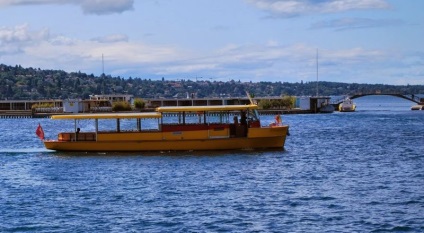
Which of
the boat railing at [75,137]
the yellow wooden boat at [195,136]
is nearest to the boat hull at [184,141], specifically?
the yellow wooden boat at [195,136]

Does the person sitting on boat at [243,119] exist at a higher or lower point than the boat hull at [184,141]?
higher

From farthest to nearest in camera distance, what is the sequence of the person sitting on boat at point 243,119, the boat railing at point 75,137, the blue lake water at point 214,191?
1. the boat railing at point 75,137
2. the person sitting on boat at point 243,119
3. the blue lake water at point 214,191

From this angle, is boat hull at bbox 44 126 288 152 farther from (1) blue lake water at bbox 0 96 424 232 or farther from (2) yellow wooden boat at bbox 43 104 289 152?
(1) blue lake water at bbox 0 96 424 232

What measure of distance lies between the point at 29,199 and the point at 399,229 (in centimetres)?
1904

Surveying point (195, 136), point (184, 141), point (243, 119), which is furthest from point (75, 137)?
point (243, 119)

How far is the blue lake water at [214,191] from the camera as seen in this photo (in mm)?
35188

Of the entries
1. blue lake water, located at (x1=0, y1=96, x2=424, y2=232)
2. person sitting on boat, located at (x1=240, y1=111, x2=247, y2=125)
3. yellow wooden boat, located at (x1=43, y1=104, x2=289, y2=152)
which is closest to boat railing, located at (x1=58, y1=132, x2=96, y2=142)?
yellow wooden boat, located at (x1=43, y1=104, x2=289, y2=152)

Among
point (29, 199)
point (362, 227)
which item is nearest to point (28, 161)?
point (29, 199)

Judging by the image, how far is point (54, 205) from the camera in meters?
40.3

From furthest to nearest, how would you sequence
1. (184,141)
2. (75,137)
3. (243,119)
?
1. (75,137)
2. (243,119)
3. (184,141)

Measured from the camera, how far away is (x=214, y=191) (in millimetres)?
44031

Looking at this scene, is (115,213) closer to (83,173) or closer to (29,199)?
(29,199)

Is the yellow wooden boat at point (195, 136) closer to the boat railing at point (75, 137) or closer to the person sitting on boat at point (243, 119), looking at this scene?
the person sitting on boat at point (243, 119)

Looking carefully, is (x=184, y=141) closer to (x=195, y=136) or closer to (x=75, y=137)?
(x=195, y=136)
